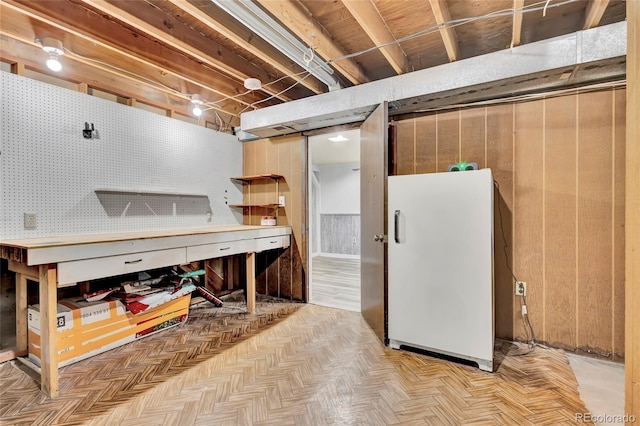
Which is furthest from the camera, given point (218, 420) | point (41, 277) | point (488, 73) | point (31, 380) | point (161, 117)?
point (161, 117)

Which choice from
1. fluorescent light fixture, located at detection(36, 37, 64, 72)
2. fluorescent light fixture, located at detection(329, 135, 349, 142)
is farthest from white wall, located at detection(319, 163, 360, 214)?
fluorescent light fixture, located at detection(36, 37, 64, 72)

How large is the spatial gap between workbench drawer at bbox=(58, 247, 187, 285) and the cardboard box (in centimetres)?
47

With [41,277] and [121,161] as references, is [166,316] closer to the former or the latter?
[41,277]

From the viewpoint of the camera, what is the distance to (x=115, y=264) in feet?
6.64

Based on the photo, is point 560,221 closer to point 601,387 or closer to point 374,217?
point 601,387

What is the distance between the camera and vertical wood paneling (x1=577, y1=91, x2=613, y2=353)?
2191mm

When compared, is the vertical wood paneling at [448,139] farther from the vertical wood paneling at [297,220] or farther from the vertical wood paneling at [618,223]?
the vertical wood paneling at [297,220]

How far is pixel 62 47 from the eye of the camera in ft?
7.24

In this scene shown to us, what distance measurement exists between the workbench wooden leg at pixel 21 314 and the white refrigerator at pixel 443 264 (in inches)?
113

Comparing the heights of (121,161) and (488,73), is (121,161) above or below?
below

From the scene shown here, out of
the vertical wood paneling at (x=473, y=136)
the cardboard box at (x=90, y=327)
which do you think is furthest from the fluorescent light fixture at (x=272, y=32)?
the cardboard box at (x=90, y=327)

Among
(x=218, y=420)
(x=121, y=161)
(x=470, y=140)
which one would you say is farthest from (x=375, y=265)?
(x=121, y=161)

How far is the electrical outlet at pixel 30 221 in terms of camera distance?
2203 millimetres

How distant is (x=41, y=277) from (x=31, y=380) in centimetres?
81
